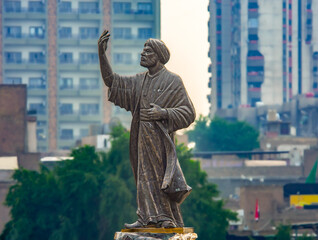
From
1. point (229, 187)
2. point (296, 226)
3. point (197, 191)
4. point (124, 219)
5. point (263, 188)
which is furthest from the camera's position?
point (229, 187)

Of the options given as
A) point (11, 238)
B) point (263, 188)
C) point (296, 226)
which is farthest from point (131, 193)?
point (263, 188)

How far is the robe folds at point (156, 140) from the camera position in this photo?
18328 millimetres

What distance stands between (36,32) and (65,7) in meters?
5.71

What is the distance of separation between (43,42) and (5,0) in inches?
329

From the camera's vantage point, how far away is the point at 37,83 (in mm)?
163750

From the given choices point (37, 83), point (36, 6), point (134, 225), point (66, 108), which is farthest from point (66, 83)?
point (134, 225)

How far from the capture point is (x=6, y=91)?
94750 mm

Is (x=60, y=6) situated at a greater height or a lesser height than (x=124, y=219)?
greater

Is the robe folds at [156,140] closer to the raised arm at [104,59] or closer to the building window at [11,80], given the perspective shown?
the raised arm at [104,59]

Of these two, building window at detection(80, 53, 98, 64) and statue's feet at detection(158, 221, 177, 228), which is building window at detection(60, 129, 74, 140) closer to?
building window at detection(80, 53, 98, 64)

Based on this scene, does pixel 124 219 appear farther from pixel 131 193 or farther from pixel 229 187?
pixel 229 187

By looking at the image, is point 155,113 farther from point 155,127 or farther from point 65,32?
point 65,32

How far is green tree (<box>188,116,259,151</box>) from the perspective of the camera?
155m

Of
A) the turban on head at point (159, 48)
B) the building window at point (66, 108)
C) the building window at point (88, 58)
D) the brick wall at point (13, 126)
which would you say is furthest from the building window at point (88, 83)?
the turban on head at point (159, 48)
